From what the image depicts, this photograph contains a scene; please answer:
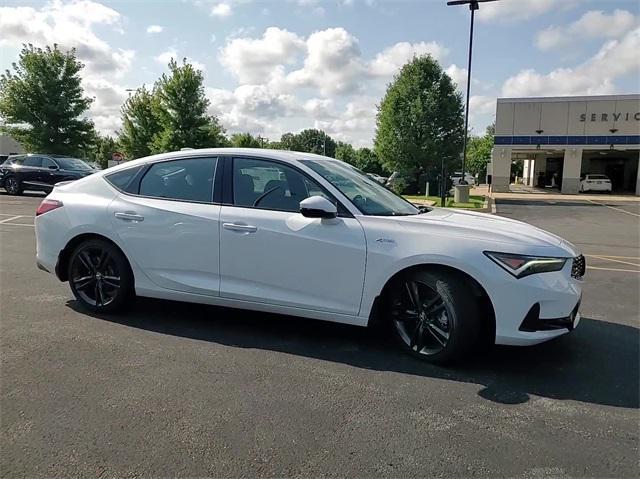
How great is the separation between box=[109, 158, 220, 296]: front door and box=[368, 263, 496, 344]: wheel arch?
1.39m

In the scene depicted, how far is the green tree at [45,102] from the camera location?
1093 inches

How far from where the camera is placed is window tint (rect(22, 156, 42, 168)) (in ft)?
64.8

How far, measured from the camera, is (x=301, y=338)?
4219 mm

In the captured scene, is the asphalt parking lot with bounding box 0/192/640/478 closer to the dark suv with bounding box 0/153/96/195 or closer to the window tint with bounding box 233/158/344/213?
the window tint with bounding box 233/158/344/213

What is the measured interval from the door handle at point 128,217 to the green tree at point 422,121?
29438 millimetres

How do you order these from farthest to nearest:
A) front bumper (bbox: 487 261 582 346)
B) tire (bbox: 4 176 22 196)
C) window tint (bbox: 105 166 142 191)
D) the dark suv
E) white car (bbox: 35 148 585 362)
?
1. tire (bbox: 4 176 22 196)
2. the dark suv
3. window tint (bbox: 105 166 142 191)
4. white car (bbox: 35 148 585 362)
5. front bumper (bbox: 487 261 582 346)

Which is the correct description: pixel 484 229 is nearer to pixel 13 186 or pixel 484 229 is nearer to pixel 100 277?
pixel 100 277

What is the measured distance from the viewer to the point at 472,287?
3.55m

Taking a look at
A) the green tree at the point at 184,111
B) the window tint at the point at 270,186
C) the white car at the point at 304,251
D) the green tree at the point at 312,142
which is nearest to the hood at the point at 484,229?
the white car at the point at 304,251

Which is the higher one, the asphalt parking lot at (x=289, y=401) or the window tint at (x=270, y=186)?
the window tint at (x=270, y=186)

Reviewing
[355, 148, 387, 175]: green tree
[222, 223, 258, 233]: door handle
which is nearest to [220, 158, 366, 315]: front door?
[222, 223, 258, 233]: door handle

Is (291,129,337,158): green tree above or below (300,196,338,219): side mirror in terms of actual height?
above

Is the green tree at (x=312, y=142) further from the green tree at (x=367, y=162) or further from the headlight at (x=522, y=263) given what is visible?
the headlight at (x=522, y=263)

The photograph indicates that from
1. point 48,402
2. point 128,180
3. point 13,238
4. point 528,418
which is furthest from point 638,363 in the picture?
point 13,238
